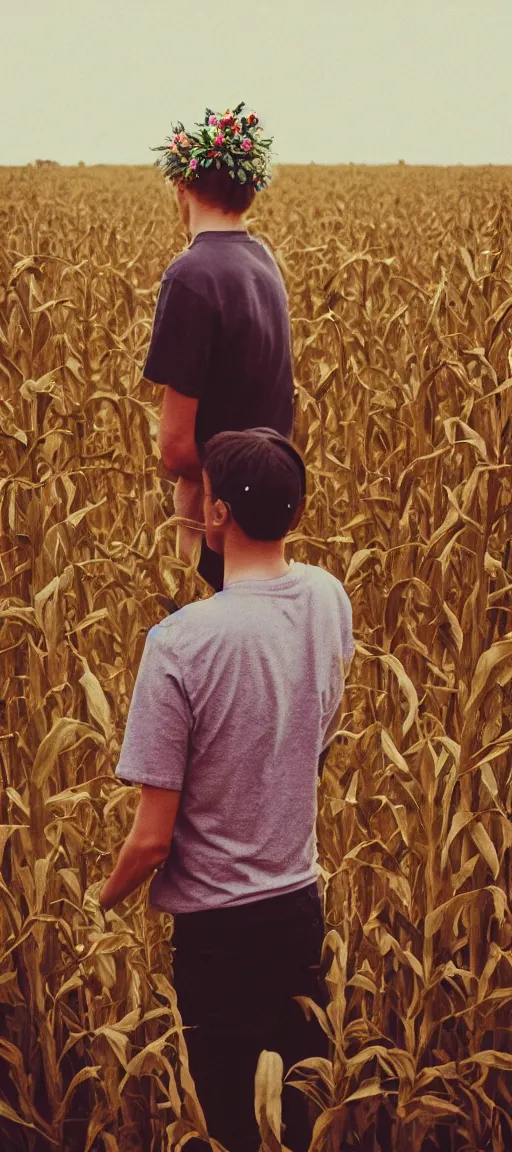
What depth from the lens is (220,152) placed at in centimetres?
307

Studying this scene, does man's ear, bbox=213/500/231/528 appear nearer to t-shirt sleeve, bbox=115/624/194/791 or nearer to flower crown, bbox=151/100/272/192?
t-shirt sleeve, bbox=115/624/194/791

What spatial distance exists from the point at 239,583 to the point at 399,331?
4722mm

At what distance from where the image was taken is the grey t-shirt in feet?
5.67

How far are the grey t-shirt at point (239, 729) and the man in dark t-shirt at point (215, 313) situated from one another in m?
1.30

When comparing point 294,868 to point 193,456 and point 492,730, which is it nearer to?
point 492,730

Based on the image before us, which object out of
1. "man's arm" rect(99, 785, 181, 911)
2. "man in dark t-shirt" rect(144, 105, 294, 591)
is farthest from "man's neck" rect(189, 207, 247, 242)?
"man's arm" rect(99, 785, 181, 911)

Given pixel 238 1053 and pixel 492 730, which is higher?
pixel 492 730

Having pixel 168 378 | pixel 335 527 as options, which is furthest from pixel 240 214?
pixel 335 527

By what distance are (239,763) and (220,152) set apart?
178 cm

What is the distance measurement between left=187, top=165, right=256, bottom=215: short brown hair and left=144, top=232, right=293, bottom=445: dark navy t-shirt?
8 centimetres

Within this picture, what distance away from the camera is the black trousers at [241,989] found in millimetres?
1833

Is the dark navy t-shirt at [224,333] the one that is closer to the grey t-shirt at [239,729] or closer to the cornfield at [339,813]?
the cornfield at [339,813]

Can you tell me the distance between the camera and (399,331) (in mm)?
6289

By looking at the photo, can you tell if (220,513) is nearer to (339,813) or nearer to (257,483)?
(257,483)
